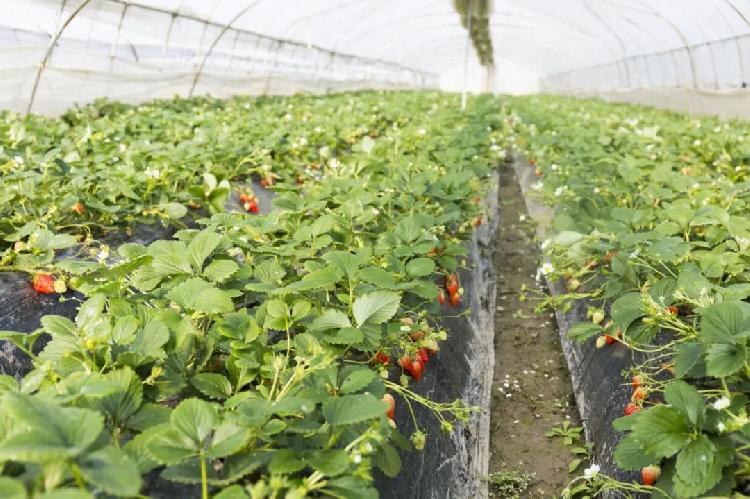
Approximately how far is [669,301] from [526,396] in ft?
4.29

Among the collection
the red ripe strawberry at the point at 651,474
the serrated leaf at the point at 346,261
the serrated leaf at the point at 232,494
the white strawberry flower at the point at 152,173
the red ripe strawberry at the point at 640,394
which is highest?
the white strawberry flower at the point at 152,173

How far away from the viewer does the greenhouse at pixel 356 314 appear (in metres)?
1.27

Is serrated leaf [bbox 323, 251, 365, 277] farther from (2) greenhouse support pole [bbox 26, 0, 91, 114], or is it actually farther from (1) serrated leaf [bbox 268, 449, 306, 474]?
(2) greenhouse support pole [bbox 26, 0, 91, 114]

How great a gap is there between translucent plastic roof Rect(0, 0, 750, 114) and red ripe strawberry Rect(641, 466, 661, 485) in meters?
8.09

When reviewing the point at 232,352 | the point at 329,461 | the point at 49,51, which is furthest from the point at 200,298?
the point at 49,51

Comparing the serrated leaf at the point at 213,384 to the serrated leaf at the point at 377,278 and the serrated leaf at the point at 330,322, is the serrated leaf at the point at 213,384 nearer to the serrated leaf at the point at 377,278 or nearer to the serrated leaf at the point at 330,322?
the serrated leaf at the point at 330,322

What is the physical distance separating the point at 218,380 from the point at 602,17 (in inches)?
608

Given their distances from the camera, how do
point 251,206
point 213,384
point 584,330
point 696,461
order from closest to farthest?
point 696,461, point 213,384, point 584,330, point 251,206

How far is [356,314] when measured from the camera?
179cm

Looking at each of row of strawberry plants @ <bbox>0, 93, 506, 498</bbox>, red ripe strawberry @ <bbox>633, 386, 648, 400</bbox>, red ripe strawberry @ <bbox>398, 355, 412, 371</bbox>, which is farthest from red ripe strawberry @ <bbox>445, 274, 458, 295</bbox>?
red ripe strawberry @ <bbox>633, 386, 648, 400</bbox>

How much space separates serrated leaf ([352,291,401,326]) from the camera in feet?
5.88

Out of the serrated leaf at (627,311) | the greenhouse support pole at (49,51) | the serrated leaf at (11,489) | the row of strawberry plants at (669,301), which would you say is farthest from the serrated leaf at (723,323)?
the greenhouse support pole at (49,51)

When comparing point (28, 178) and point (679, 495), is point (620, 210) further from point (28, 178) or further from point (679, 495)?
point (28, 178)

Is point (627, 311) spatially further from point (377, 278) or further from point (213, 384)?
point (213, 384)
